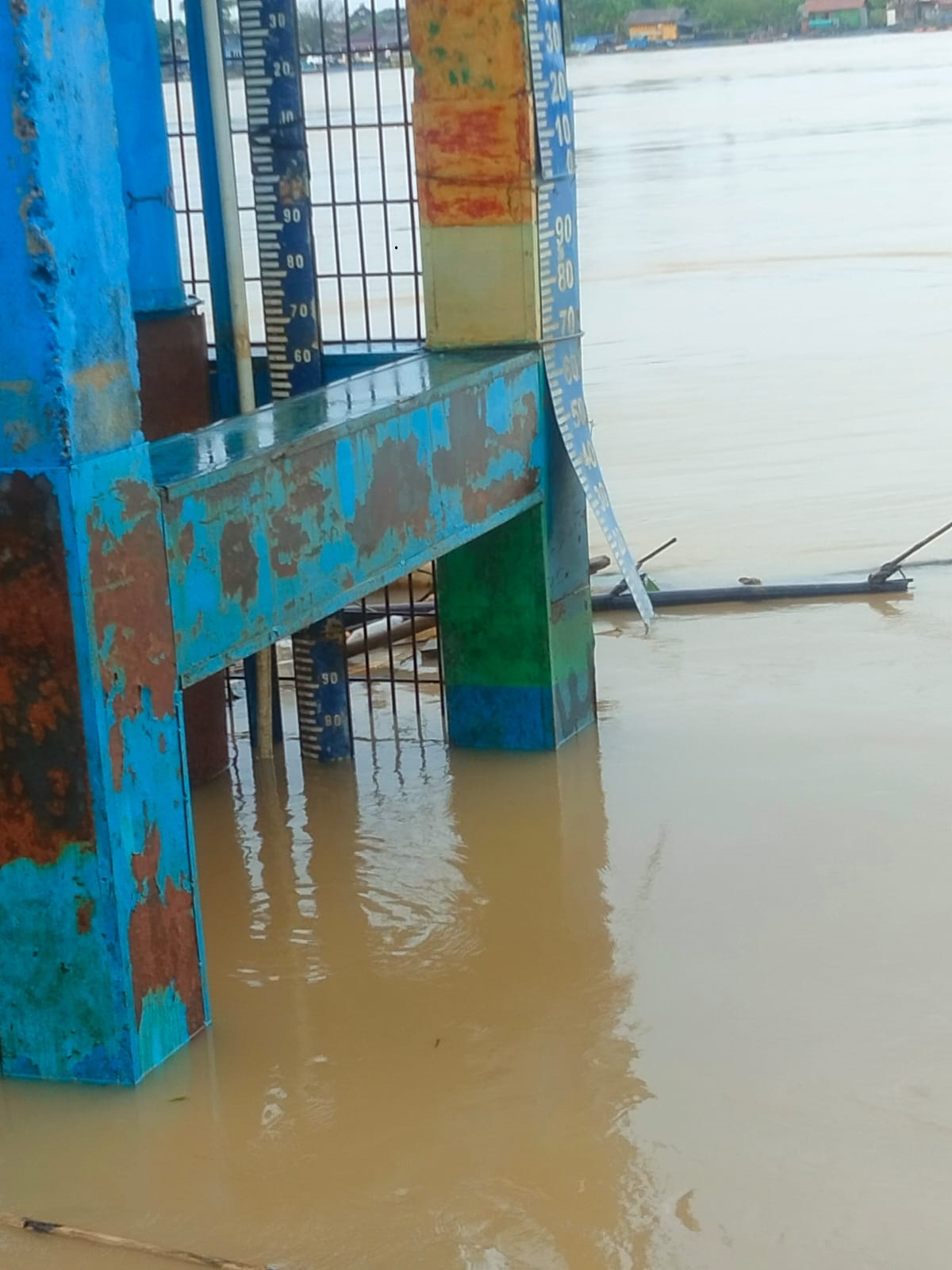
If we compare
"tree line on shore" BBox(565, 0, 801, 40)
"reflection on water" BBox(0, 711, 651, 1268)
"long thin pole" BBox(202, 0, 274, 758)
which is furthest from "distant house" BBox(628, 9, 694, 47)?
"reflection on water" BBox(0, 711, 651, 1268)

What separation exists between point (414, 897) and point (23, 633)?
1.71m

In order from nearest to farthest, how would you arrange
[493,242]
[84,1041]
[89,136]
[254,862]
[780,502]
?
[89,136]
[84,1041]
[254,862]
[493,242]
[780,502]

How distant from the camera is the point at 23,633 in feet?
12.3

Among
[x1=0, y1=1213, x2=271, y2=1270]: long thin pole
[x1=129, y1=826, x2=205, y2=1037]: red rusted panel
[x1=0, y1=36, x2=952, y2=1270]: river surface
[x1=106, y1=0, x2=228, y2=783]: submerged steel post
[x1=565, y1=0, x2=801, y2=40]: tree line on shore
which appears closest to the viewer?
[x1=0, y1=1213, x2=271, y2=1270]: long thin pole

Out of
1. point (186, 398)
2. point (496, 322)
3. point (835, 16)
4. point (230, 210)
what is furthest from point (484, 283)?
point (835, 16)

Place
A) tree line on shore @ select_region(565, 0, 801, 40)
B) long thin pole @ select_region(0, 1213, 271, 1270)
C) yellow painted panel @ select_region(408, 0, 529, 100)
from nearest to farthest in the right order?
long thin pole @ select_region(0, 1213, 271, 1270) → yellow painted panel @ select_region(408, 0, 529, 100) → tree line on shore @ select_region(565, 0, 801, 40)

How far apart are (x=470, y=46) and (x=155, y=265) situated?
1170 millimetres

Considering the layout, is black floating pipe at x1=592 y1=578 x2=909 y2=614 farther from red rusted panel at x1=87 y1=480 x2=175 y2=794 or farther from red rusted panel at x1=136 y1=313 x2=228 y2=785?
red rusted panel at x1=87 y1=480 x2=175 y2=794

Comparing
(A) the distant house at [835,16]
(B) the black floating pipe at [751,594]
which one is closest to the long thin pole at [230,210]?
(B) the black floating pipe at [751,594]

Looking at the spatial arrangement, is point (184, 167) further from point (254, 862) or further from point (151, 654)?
point (151, 654)

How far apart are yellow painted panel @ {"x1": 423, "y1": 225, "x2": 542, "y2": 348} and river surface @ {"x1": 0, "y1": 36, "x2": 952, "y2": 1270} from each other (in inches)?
54.5

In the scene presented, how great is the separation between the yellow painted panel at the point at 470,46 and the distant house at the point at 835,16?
318 ft

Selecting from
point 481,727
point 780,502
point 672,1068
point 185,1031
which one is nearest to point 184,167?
point 481,727

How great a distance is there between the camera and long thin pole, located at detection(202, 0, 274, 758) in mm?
5766
